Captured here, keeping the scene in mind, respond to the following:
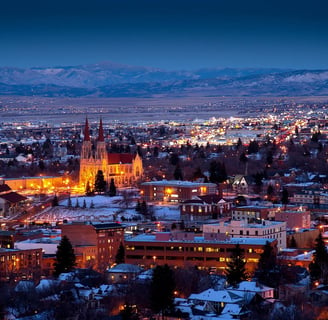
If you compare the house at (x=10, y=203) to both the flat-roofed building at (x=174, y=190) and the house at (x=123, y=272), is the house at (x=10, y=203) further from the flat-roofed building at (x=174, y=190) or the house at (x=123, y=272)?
the house at (x=123, y=272)

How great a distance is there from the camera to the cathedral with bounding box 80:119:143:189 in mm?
74938

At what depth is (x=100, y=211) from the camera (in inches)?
2459

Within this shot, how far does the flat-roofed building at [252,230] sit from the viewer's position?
49562 millimetres

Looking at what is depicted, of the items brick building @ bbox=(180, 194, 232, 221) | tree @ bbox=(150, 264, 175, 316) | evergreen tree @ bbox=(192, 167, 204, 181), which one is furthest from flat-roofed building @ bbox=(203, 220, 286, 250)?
evergreen tree @ bbox=(192, 167, 204, 181)

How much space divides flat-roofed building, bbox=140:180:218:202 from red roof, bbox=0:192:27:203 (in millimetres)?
6304

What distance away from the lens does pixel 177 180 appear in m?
72.0

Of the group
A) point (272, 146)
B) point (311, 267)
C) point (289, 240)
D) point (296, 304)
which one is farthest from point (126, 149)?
point (296, 304)

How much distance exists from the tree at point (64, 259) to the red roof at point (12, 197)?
2090 cm

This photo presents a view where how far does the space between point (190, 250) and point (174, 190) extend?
20291 millimetres

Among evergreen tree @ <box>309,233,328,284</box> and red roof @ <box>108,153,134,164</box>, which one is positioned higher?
red roof @ <box>108,153,134,164</box>

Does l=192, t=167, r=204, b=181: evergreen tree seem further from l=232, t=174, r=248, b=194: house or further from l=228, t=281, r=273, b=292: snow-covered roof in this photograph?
l=228, t=281, r=273, b=292: snow-covered roof

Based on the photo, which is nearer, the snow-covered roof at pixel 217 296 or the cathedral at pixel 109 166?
the snow-covered roof at pixel 217 296

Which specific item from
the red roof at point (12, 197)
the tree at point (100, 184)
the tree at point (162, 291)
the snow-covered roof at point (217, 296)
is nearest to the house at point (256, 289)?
the snow-covered roof at point (217, 296)

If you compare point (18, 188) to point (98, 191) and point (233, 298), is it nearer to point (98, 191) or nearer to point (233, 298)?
point (98, 191)
